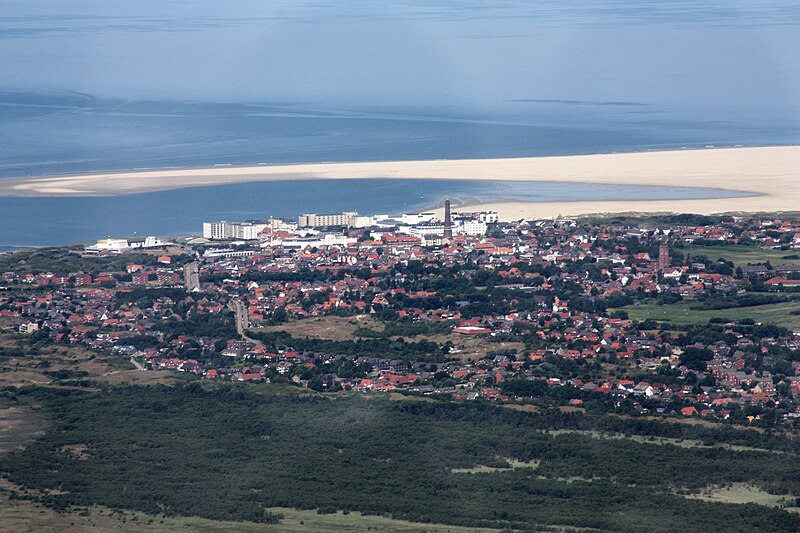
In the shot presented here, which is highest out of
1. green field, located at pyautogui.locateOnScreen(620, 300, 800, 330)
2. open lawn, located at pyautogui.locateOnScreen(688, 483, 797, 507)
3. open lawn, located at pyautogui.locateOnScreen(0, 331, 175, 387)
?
green field, located at pyautogui.locateOnScreen(620, 300, 800, 330)

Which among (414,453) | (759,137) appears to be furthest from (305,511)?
(759,137)

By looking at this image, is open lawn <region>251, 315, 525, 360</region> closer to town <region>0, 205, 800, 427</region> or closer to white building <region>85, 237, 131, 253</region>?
town <region>0, 205, 800, 427</region>

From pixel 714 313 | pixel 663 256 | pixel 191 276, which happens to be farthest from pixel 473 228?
pixel 714 313

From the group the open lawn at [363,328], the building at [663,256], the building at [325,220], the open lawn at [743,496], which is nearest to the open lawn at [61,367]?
the open lawn at [363,328]

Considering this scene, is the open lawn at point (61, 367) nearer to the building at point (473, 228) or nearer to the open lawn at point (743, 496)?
the open lawn at point (743, 496)

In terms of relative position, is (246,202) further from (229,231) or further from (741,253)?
(741,253)

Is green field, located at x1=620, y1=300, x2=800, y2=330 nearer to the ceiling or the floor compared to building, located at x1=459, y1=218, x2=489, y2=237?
nearer to the floor

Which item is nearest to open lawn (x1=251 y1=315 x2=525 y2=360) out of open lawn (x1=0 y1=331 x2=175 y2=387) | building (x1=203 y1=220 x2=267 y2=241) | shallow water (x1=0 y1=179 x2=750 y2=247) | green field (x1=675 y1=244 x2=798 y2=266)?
open lawn (x1=0 y1=331 x2=175 y2=387)
